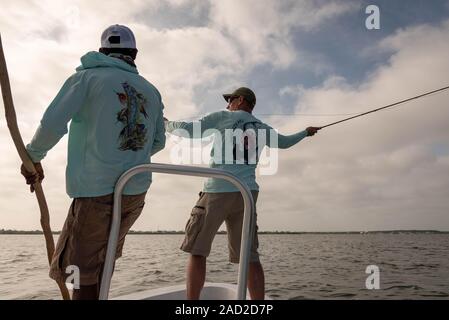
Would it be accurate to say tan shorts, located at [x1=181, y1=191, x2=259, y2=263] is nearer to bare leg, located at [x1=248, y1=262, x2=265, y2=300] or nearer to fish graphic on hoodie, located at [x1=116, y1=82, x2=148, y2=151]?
bare leg, located at [x1=248, y1=262, x2=265, y2=300]

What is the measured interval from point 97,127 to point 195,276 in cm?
164

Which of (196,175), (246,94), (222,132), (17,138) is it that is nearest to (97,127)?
(17,138)


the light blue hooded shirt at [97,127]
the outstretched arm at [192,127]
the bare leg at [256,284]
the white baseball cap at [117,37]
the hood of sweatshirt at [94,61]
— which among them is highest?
the white baseball cap at [117,37]

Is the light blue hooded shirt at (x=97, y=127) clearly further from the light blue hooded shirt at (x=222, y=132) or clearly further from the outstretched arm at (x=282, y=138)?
the outstretched arm at (x=282, y=138)

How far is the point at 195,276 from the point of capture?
129 inches

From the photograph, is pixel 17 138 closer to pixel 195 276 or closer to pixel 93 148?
pixel 93 148

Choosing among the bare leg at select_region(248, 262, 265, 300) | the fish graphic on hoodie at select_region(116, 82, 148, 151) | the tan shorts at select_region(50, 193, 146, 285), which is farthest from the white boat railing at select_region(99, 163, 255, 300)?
the bare leg at select_region(248, 262, 265, 300)

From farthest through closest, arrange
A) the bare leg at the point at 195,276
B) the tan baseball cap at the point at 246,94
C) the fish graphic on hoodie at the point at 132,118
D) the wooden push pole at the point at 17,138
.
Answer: the tan baseball cap at the point at 246,94
the bare leg at the point at 195,276
the wooden push pole at the point at 17,138
the fish graphic on hoodie at the point at 132,118

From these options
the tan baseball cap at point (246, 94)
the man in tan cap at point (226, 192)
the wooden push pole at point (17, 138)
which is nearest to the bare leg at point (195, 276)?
the man in tan cap at point (226, 192)

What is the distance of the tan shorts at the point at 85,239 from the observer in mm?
2078

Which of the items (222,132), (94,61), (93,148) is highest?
(94,61)

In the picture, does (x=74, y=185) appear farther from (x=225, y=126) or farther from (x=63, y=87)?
(x=225, y=126)

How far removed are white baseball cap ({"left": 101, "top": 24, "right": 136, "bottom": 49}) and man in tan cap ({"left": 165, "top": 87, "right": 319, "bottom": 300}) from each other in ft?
3.89

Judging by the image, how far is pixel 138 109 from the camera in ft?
7.58
